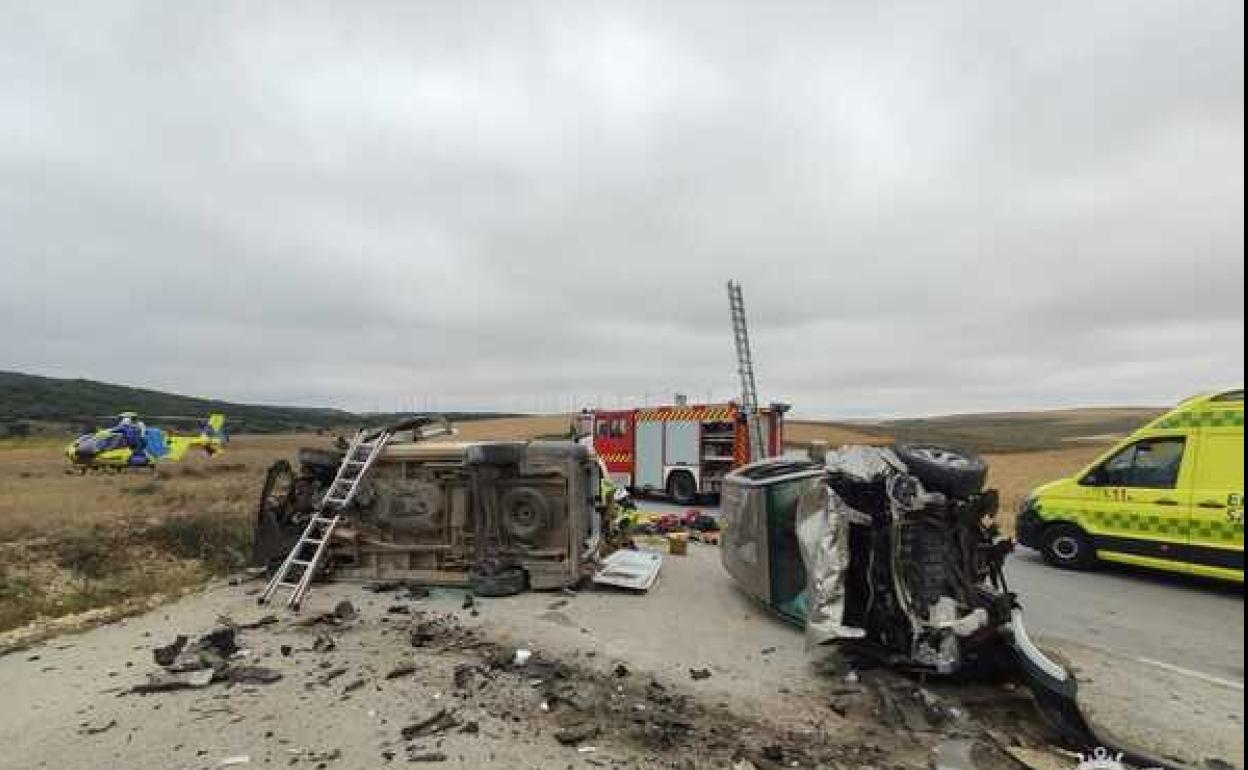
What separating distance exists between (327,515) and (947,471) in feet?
21.9

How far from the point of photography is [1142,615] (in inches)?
258

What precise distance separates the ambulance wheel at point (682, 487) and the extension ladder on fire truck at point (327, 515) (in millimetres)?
9078

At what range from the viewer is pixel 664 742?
Result: 3.73 m

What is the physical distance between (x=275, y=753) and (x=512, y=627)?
2.55 metres

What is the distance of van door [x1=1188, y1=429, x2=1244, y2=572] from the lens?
7.23m

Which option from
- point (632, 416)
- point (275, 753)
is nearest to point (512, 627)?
point (275, 753)

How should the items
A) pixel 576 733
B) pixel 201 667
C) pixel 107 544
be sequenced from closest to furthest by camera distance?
pixel 576 733, pixel 201 667, pixel 107 544

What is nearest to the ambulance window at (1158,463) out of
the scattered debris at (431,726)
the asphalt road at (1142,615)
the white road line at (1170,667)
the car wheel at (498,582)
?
the asphalt road at (1142,615)

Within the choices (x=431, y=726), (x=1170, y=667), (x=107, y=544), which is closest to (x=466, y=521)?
(x=431, y=726)

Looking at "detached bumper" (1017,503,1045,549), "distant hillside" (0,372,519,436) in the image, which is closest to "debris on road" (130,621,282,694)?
"detached bumper" (1017,503,1045,549)

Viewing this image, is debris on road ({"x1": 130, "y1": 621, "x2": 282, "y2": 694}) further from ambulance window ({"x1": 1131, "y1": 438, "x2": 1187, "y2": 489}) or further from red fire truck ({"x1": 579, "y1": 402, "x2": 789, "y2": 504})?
red fire truck ({"x1": 579, "y1": 402, "x2": 789, "y2": 504})

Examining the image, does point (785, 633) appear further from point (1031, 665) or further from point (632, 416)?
Result: point (632, 416)

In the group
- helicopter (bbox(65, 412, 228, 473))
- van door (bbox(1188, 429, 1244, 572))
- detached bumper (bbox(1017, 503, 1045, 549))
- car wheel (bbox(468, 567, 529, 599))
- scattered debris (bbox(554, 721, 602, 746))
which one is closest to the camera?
scattered debris (bbox(554, 721, 602, 746))

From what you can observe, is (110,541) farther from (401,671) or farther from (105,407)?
(105,407)
